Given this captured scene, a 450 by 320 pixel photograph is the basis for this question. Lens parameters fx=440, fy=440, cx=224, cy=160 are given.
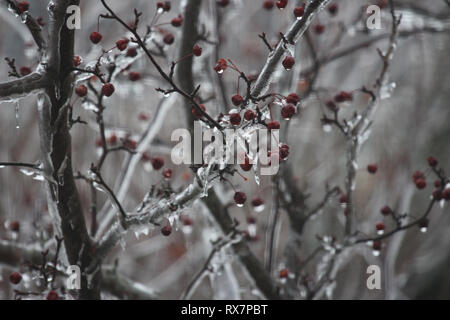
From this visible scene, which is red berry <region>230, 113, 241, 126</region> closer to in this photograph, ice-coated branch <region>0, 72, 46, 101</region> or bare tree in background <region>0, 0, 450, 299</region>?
bare tree in background <region>0, 0, 450, 299</region>

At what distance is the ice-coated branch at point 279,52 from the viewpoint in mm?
1564

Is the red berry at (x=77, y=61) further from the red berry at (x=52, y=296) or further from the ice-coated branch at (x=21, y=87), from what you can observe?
the red berry at (x=52, y=296)

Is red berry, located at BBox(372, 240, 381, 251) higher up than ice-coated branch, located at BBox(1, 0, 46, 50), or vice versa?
ice-coated branch, located at BBox(1, 0, 46, 50)

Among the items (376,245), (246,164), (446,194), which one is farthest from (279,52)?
(376,245)

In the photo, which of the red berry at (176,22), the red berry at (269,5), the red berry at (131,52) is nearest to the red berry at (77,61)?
the red berry at (131,52)

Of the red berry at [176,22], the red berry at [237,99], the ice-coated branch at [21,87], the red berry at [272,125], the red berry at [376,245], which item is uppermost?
the red berry at [176,22]

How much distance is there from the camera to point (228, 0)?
2.47 meters

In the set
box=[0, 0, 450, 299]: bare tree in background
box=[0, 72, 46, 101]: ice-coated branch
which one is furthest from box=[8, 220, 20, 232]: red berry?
box=[0, 72, 46, 101]: ice-coated branch

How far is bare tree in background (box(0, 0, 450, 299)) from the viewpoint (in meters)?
1.64

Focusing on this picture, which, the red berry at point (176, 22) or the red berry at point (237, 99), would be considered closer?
the red berry at point (237, 99)

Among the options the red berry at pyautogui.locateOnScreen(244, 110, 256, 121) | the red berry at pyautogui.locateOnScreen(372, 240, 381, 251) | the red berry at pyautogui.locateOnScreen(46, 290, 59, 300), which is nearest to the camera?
the red berry at pyautogui.locateOnScreen(244, 110, 256, 121)
